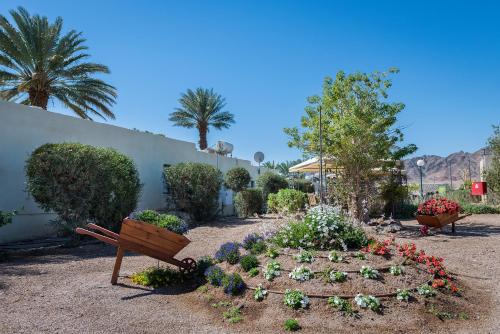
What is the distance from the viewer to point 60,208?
29.3 feet

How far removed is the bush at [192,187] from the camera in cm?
1343

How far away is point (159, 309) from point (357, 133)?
A: 744cm

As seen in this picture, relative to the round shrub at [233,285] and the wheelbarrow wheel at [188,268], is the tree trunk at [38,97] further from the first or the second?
the round shrub at [233,285]

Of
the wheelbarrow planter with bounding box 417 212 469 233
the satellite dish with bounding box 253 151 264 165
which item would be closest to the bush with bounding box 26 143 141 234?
the wheelbarrow planter with bounding box 417 212 469 233

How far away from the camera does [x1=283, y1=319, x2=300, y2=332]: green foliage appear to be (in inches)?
147

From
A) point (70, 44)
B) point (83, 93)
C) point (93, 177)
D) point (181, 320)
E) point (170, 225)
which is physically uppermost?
point (70, 44)

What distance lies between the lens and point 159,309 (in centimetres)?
439

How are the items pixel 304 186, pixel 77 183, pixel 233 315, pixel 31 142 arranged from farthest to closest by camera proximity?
1. pixel 304 186
2. pixel 31 142
3. pixel 77 183
4. pixel 233 315

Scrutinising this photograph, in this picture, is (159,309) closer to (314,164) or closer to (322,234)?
(322,234)

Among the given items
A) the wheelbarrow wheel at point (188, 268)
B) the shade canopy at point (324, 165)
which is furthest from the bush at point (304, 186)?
the wheelbarrow wheel at point (188, 268)

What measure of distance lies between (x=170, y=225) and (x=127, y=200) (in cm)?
402

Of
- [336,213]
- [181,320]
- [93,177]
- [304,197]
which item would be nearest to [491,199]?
[304,197]

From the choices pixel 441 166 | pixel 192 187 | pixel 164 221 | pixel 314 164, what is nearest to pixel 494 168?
pixel 314 164

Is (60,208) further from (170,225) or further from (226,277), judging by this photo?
(226,277)
